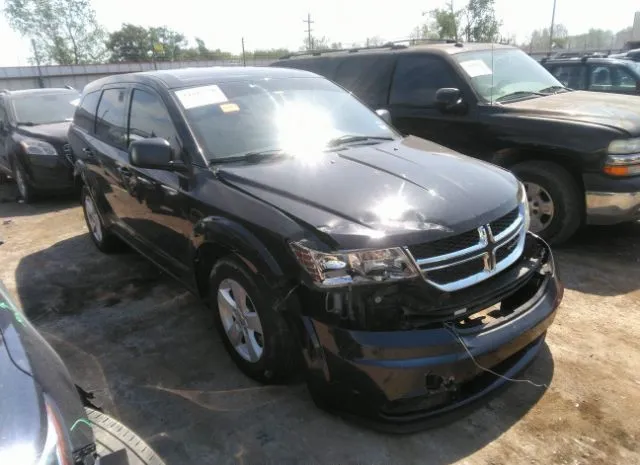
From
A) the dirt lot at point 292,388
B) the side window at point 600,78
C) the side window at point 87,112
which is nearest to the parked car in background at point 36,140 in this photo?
the side window at point 87,112

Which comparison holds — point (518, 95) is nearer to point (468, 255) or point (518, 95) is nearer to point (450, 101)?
point (450, 101)

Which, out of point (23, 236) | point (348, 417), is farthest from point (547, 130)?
point (23, 236)

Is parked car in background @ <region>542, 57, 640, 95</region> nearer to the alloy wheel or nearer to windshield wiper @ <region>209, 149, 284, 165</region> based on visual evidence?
windshield wiper @ <region>209, 149, 284, 165</region>

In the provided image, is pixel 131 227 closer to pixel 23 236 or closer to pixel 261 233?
pixel 261 233

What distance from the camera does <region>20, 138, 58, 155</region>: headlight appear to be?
25.2 feet

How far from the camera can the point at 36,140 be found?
7902 millimetres

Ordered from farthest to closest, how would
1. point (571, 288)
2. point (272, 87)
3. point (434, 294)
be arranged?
point (571, 288), point (272, 87), point (434, 294)

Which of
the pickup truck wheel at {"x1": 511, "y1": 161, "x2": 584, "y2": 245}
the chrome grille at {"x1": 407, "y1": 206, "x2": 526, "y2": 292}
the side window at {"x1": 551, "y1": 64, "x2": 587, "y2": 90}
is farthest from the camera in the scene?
the side window at {"x1": 551, "y1": 64, "x2": 587, "y2": 90}

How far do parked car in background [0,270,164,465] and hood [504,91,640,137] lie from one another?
4468 mm

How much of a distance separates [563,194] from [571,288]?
3.38ft

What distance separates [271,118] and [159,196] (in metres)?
0.95

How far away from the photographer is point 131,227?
428 cm

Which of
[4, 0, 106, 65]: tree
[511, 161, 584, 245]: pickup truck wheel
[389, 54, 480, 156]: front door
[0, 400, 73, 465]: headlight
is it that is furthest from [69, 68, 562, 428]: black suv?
[4, 0, 106, 65]: tree

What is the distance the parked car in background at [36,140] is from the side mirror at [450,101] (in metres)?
5.07
